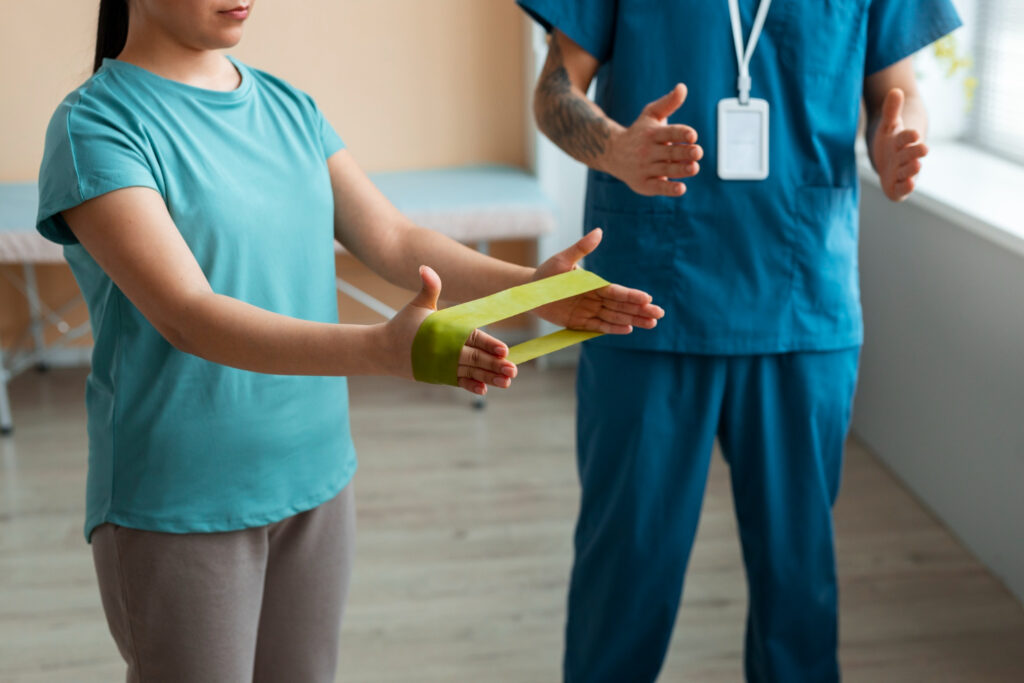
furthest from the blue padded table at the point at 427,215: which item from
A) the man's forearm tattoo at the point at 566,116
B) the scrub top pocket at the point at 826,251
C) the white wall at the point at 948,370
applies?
the scrub top pocket at the point at 826,251

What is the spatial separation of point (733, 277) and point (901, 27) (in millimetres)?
433

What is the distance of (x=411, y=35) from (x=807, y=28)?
2.39 meters

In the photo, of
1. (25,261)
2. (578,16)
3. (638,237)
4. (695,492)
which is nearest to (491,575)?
(695,492)

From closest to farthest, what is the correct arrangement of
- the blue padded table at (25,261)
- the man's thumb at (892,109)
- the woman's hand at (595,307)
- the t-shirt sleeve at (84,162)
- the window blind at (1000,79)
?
the t-shirt sleeve at (84,162)
the woman's hand at (595,307)
the man's thumb at (892,109)
the window blind at (1000,79)
the blue padded table at (25,261)

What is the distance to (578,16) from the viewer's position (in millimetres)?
1534

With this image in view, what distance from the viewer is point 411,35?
3.69m

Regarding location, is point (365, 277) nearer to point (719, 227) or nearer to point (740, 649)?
point (740, 649)

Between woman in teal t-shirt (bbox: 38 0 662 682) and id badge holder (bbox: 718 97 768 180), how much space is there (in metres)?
0.51

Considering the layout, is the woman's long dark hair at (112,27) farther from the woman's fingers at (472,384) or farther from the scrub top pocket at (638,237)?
the scrub top pocket at (638,237)

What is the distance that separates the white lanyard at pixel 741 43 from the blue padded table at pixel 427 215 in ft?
5.82

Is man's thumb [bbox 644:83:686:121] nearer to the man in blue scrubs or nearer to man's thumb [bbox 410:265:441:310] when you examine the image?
the man in blue scrubs

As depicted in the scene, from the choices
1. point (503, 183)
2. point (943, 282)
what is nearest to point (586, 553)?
point (943, 282)

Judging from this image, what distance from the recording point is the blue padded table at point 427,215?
3066mm

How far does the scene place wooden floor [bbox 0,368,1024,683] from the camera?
6.84ft
